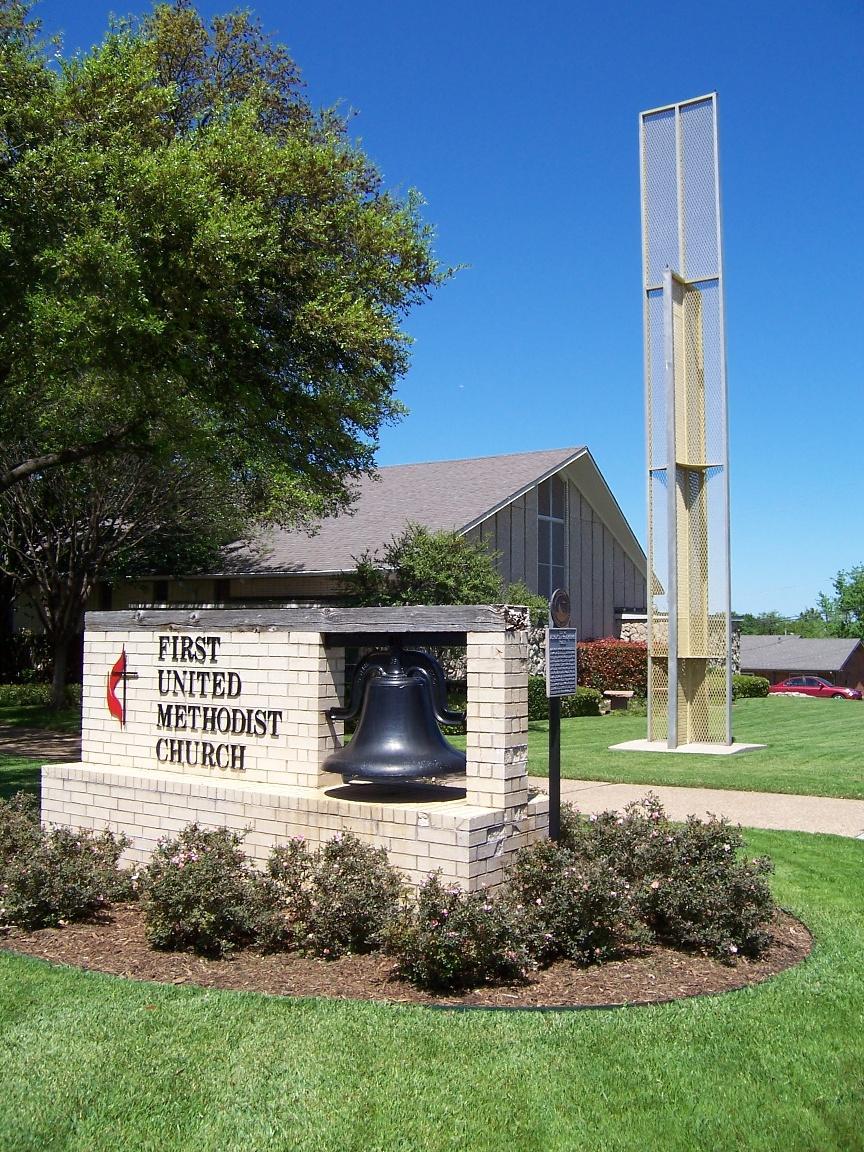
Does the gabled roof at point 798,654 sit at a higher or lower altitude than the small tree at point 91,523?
lower

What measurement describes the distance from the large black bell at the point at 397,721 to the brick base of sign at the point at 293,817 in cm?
22

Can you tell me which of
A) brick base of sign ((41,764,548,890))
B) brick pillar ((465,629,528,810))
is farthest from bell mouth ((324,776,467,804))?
brick pillar ((465,629,528,810))

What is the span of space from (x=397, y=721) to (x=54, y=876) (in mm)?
2280

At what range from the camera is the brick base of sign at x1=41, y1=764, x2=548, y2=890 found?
6078mm

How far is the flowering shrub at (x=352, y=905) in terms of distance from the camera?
19.1 ft

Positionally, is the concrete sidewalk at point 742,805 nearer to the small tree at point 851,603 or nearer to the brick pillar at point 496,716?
the brick pillar at point 496,716

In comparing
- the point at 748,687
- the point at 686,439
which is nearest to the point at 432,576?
the point at 686,439

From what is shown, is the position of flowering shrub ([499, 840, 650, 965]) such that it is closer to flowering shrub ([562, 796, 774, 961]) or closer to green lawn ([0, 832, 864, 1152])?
flowering shrub ([562, 796, 774, 961])

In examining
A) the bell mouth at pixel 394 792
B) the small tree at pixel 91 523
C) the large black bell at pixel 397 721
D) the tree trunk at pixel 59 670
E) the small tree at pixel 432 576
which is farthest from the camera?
the tree trunk at pixel 59 670

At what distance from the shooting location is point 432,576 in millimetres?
Answer: 20969

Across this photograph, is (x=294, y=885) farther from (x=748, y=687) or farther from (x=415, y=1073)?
(x=748, y=687)

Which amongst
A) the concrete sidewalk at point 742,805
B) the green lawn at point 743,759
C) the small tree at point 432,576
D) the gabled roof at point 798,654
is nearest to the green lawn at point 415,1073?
the concrete sidewalk at point 742,805

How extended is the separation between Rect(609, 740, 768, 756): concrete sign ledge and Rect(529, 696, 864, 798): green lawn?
0.24m

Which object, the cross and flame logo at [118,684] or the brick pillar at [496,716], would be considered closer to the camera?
the brick pillar at [496,716]
